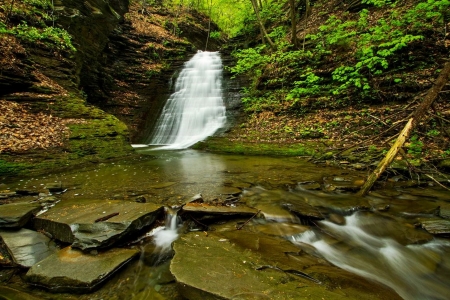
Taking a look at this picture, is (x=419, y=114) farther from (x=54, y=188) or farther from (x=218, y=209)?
(x=54, y=188)

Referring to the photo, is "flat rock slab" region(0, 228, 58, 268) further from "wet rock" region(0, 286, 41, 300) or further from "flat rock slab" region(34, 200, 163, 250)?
"wet rock" region(0, 286, 41, 300)

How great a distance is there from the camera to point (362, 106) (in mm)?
9320

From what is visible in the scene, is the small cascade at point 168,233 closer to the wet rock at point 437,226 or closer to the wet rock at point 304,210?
the wet rock at point 304,210

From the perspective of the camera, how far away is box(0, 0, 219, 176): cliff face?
22.8ft

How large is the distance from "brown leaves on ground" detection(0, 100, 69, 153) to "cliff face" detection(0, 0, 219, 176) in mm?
22

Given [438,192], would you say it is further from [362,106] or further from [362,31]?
[362,31]

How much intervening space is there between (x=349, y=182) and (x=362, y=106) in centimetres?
563

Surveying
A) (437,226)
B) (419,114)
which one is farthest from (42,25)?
(437,226)

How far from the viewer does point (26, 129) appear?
23.1 ft

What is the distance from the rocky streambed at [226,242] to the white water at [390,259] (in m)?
0.01

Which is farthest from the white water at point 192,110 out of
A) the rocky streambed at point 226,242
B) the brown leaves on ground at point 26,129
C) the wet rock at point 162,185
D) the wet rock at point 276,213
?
the wet rock at point 276,213

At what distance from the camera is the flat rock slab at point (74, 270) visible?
2.19 metres

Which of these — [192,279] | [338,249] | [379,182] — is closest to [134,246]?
[192,279]

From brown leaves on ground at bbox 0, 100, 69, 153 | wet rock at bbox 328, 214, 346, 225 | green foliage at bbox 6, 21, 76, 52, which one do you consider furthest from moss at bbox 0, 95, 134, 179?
wet rock at bbox 328, 214, 346, 225
